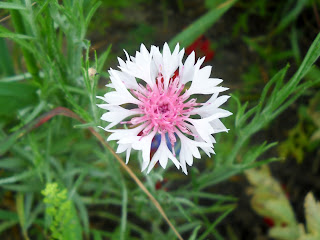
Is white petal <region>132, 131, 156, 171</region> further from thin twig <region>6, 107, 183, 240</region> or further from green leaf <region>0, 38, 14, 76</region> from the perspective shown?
green leaf <region>0, 38, 14, 76</region>

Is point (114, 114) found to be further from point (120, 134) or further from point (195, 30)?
point (195, 30)

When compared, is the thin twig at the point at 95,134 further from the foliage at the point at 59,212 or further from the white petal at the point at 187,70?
the white petal at the point at 187,70

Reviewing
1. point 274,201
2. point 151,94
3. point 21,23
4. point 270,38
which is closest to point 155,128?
point 151,94

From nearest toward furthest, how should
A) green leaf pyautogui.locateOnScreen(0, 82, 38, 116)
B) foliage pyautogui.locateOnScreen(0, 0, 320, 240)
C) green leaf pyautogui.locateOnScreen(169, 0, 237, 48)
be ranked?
foliage pyautogui.locateOnScreen(0, 0, 320, 240) < green leaf pyautogui.locateOnScreen(0, 82, 38, 116) < green leaf pyautogui.locateOnScreen(169, 0, 237, 48)

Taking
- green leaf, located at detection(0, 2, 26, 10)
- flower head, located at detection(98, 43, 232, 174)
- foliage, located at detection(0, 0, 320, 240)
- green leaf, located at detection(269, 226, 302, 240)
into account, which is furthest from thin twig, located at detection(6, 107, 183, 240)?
green leaf, located at detection(269, 226, 302, 240)

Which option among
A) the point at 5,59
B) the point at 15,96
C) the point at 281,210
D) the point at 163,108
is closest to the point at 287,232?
the point at 281,210

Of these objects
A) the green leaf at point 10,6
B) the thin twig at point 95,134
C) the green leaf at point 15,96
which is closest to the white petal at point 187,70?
the thin twig at point 95,134
